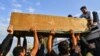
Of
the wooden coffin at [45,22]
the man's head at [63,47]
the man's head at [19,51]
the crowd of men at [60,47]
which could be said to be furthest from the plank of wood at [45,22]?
the man's head at [63,47]

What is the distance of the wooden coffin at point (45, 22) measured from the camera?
5.45m

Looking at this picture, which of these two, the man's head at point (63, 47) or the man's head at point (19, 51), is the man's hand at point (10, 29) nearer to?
the man's head at point (19, 51)

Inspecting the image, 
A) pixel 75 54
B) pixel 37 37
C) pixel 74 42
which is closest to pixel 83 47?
pixel 74 42

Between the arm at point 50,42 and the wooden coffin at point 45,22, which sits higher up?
the wooden coffin at point 45,22

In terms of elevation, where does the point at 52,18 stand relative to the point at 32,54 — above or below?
above

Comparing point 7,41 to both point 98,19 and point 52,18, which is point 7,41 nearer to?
point 52,18

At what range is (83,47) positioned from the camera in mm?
5695

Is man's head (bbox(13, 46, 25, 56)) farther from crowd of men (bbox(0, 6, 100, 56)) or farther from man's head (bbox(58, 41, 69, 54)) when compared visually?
man's head (bbox(58, 41, 69, 54))

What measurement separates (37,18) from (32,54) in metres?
0.84

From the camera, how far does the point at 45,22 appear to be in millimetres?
5707

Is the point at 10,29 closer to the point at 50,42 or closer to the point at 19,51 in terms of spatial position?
the point at 19,51

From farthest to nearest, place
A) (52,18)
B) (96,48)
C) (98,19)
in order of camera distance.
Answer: (98,19)
(52,18)
(96,48)

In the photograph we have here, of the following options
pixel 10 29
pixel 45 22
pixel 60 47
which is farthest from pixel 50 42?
pixel 10 29

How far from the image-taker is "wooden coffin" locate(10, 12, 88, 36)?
545cm
